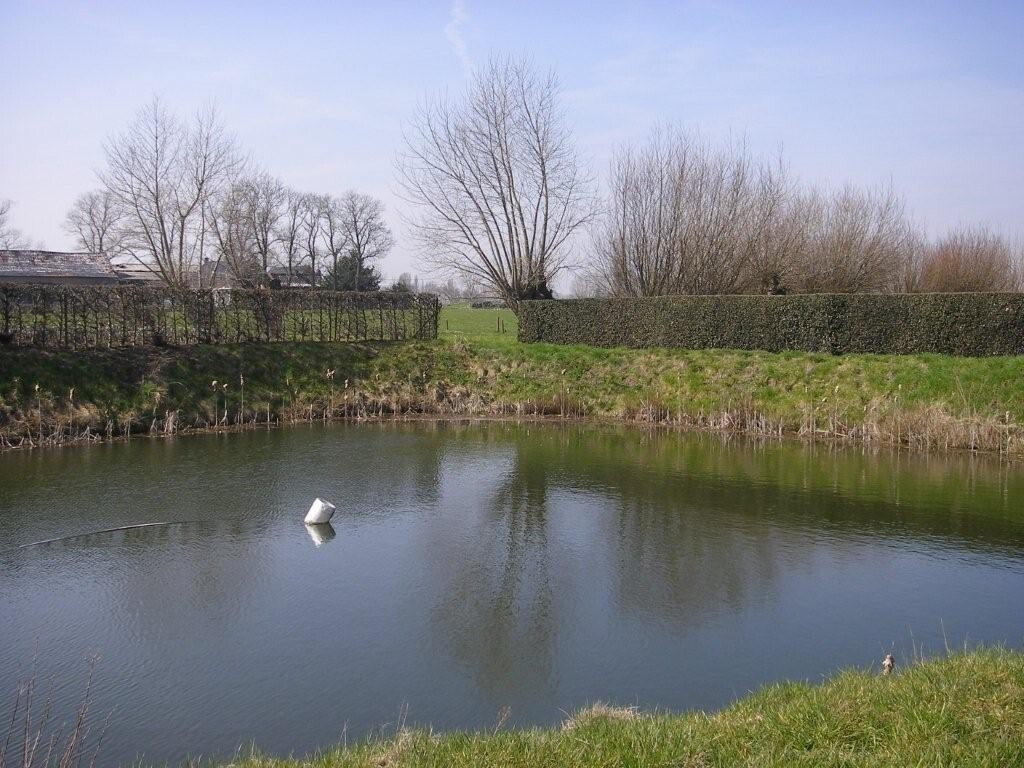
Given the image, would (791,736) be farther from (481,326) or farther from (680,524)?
(481,326)

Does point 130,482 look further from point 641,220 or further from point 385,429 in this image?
point 641,220

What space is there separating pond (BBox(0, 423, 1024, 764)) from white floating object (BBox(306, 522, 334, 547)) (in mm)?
83

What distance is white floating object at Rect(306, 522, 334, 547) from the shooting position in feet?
31.7

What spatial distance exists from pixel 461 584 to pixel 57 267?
3724 cm

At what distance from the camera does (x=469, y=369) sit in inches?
848

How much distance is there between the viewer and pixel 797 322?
19.7m

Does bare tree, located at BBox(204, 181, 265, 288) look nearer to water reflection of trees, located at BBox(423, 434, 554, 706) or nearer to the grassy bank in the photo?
the grassy bank

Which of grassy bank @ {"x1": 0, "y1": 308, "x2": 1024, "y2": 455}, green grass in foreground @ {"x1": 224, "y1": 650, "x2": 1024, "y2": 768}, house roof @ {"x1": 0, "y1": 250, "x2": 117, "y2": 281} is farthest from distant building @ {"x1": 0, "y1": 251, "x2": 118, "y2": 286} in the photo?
green grass in foreground @ {"x1": 224, "y1": 650, "x2": 1024, "y2": 768}

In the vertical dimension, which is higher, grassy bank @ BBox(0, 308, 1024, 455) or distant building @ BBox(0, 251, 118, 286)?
distant building @ BBox(0, 251, 118, 286)

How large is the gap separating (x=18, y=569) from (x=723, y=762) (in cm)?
723

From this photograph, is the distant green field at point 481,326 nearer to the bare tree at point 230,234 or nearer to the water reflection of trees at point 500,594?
the bare tree at point 230,234

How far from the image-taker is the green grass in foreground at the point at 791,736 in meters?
4.00

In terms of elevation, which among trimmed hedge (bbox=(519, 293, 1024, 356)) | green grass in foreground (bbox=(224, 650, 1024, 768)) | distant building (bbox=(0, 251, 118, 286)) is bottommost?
green grass in foreground (bbox=(224, 650, 1024, 768))

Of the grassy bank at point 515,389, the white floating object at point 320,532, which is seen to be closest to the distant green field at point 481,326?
the grassy bank at point 515,389
